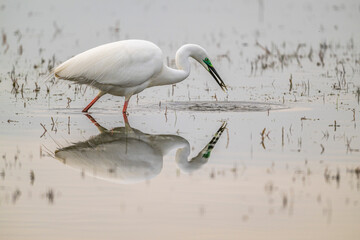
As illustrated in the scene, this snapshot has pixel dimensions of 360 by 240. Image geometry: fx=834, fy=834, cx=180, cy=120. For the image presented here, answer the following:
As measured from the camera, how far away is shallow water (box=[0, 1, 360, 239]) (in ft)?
18.8

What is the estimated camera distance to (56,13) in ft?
81.3

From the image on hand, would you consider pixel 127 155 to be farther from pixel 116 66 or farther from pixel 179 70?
pixel 179 70

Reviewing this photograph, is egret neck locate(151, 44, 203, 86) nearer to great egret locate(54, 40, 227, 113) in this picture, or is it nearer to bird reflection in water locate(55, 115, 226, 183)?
great egret locate(54, 40, 227, 113)

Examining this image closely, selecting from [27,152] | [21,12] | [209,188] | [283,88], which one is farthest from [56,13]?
[209,188]

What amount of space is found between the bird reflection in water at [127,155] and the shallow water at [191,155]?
18mm

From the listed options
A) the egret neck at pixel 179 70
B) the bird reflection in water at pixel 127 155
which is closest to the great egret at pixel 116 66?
the egret neck at pixel 179 70

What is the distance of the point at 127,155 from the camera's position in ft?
25.0

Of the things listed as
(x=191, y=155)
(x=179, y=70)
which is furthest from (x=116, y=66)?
(x=191, y=155)

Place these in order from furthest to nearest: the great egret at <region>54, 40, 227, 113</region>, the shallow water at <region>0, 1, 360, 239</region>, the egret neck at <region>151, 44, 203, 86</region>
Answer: the egret neck at <region>151, 44, 203, 86</region>, the great egret at <region>54, 40, 227, 113</region>, the shallow water at <region>0, 1, 360, 239</region>

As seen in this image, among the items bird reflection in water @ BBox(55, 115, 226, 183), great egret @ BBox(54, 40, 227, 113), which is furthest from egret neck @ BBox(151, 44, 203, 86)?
bird reflection in water @ BBox(55, 115, 226, 183)

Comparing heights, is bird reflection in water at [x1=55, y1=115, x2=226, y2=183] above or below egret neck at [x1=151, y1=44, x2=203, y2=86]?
below

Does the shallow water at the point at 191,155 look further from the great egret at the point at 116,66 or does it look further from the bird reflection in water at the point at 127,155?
the great egret at the point at 116,66

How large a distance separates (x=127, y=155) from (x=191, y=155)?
64 centimetres

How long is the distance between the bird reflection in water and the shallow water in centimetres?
2
